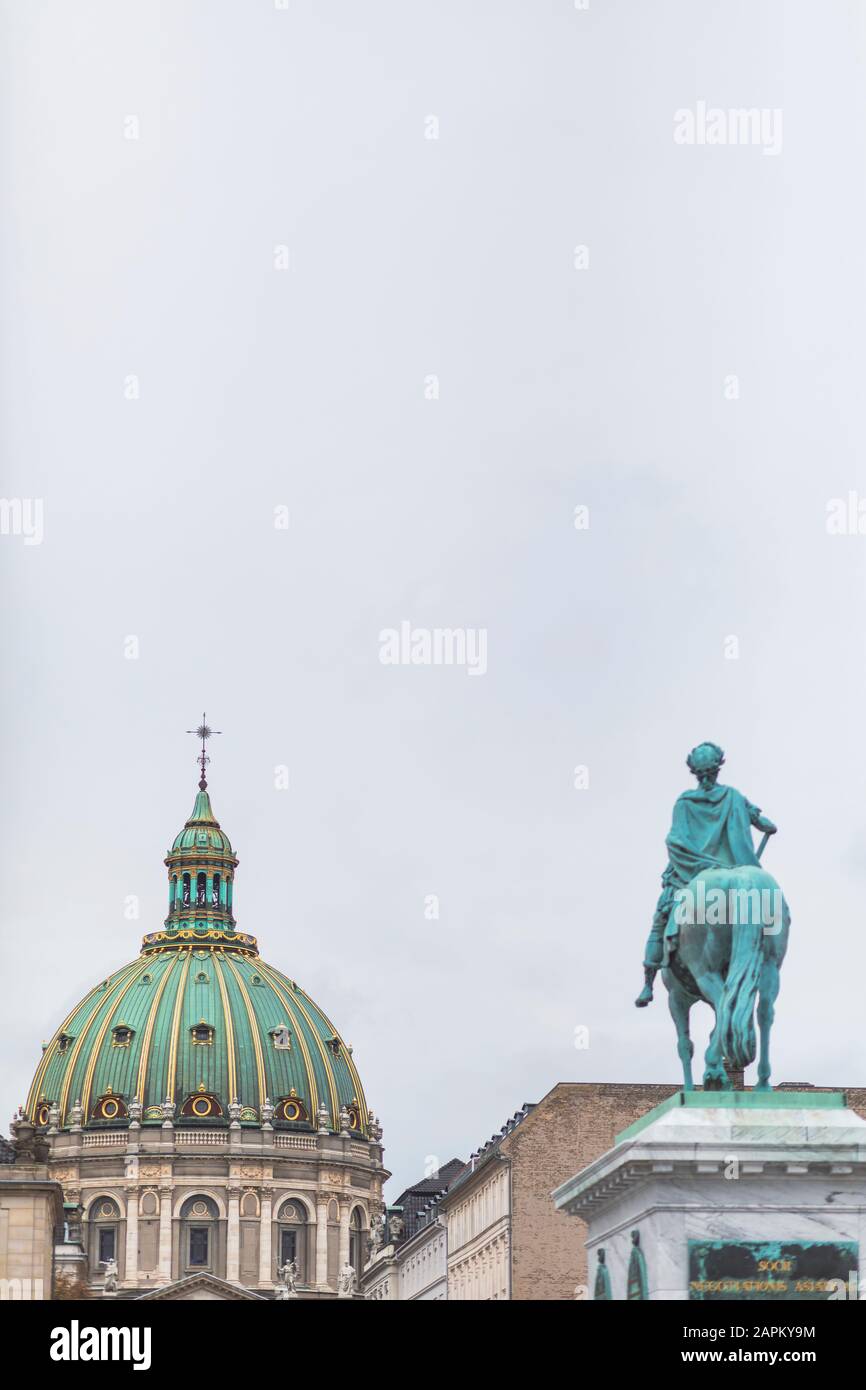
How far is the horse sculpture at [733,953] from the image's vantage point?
2792cm

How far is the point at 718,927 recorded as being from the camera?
92.3ft

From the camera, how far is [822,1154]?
1046 inches

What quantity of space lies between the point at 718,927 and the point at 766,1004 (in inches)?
37.4

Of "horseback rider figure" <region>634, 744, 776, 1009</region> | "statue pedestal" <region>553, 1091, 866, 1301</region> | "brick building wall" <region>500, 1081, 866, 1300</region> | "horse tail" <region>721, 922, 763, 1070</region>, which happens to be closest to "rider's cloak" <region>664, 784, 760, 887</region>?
"horseback rider figure" <region>634, 744, 776, 1009</region>

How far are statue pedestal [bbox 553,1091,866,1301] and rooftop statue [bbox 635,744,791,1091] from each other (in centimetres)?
137

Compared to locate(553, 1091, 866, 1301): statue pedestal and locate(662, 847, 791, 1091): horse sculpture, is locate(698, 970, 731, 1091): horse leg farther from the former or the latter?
locate(553, 1091, 866, 1301): statue pedestal

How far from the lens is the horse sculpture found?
1099 inches

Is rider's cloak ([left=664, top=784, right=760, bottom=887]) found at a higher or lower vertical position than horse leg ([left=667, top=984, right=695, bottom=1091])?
higher

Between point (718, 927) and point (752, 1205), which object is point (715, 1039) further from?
point (752, 1205)

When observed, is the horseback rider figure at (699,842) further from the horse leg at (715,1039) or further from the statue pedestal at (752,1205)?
the statue pedestal at (752,1205)

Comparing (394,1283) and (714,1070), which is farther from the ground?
(394,1283)
